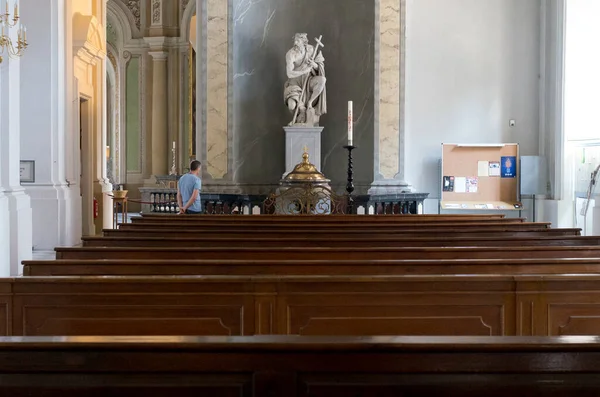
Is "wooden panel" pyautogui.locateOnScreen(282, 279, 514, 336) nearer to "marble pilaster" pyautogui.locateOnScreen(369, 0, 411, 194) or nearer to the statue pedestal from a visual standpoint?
"marble pilaster" pyautogui.locateOnScreen(369, 0, 411, 194)

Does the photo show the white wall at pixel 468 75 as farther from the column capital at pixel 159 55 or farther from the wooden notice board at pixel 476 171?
the column capital at pixel 159 55

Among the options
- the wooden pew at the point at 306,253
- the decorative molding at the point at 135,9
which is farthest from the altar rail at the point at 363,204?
the decorative molding at the point at 135,9

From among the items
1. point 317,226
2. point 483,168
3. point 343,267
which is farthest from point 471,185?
point 343,267

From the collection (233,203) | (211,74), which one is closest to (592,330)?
(233,203)

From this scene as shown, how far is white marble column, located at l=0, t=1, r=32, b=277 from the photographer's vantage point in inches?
255

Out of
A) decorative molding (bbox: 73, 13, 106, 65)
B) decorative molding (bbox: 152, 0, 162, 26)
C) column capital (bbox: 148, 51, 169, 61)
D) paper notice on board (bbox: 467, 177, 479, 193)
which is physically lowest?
paper notice on board (bbox: 467, 177, 479, 193)

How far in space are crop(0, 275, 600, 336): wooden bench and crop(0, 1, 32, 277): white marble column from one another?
380cm

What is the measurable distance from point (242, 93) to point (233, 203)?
2.08 m

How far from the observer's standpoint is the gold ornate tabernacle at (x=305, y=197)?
930 centimetres

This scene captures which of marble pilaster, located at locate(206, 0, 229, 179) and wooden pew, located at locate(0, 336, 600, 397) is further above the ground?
marble pilaster, located at locate(206, 0, 229, 179)

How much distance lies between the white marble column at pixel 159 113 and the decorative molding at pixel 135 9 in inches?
40.9

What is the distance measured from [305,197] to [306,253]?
17.3ft

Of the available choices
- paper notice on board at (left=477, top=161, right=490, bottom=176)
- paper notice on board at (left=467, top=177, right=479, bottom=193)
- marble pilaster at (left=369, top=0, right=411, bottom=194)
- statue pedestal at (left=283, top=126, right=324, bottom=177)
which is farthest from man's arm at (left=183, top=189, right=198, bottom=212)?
paper notice on board at (left=477, top=161, right=490, bottom=176)

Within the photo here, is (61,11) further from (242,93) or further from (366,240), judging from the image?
(366,240)
